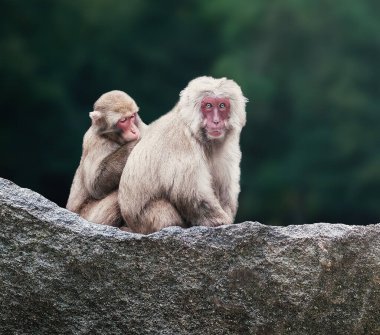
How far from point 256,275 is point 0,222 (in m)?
1.35

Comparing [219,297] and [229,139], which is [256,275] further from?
[229,139]

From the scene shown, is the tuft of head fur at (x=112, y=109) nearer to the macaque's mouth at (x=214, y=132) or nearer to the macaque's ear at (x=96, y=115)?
the macaque's ear at (x=96, y=115)

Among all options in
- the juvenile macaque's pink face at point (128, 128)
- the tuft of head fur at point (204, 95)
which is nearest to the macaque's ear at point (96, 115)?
the juvenile macaque's pink face at point (128, 128)

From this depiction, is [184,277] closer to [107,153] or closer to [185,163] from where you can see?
[185,163]

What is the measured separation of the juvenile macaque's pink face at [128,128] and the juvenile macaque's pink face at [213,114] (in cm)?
71

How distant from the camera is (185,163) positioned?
518 centimetres

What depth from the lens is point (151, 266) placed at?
461 cm

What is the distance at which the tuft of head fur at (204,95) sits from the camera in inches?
206

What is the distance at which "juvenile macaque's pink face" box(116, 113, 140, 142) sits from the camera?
18.9 ft

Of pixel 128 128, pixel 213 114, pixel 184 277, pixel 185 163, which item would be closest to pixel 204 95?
pixel 213 114

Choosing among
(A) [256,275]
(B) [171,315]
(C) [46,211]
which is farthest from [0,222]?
(A) [256,275]

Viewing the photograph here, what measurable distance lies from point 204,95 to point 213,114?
0.13m

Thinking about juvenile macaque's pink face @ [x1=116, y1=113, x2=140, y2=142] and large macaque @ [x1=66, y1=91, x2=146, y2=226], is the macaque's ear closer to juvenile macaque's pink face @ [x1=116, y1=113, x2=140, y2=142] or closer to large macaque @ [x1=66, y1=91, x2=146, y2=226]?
large macaque @ [x1=66, y1=91, x2=146, y2=226]

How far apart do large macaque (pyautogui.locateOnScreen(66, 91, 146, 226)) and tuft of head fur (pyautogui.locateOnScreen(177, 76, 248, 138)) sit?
0.57 m
